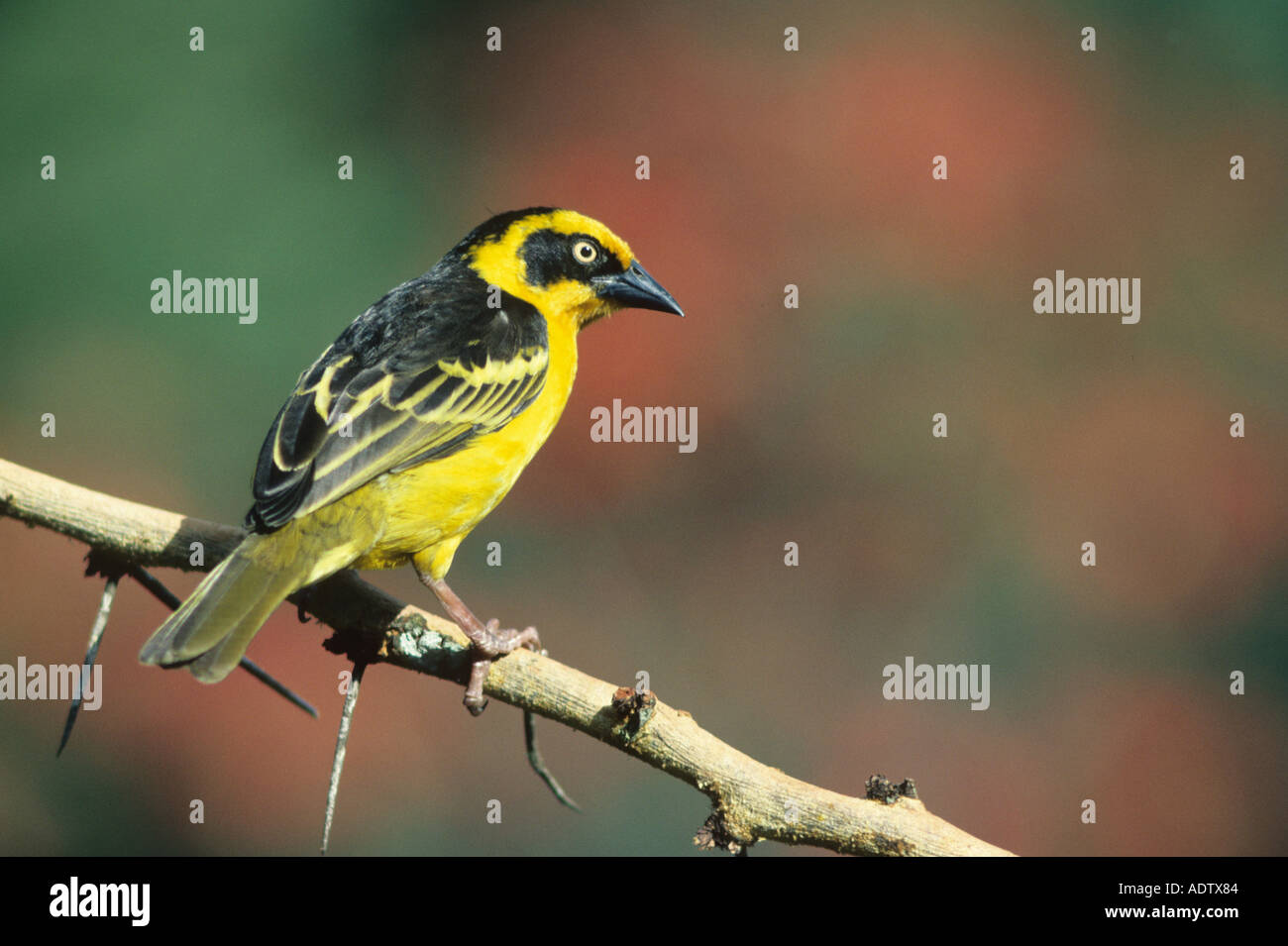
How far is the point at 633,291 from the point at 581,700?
2.18 m

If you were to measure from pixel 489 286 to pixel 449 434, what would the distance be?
2.73 feet

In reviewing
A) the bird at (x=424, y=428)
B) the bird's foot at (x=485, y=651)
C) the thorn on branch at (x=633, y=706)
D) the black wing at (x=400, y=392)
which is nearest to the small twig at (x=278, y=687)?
the bird at (x=424, y=428)

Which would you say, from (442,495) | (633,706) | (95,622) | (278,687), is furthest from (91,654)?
(442,495)

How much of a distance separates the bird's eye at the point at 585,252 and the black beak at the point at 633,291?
0.08 m

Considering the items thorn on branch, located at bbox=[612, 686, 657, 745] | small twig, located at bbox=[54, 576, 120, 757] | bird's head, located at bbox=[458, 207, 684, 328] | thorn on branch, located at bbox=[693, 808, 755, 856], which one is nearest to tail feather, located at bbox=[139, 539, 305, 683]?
small twig, located at bbox=[54, 576, 120, 757]

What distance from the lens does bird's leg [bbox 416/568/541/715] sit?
3.07 metres

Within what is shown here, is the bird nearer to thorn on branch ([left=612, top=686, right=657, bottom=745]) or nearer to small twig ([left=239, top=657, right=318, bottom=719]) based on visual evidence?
small twig ([left=239, top=657, right=318, bottom=719])

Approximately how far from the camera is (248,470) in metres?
8.12

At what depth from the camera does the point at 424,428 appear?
12.4 ft

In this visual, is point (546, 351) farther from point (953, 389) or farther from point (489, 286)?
point (953, 389)

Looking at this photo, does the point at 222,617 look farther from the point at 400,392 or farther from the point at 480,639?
the point at 400,392

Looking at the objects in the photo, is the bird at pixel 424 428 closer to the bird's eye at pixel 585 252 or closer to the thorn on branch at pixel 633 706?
the bird's eye at pixel 585 252

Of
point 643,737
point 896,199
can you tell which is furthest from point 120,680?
point 896,199

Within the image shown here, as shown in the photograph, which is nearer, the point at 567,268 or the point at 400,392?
the point at 400,392
